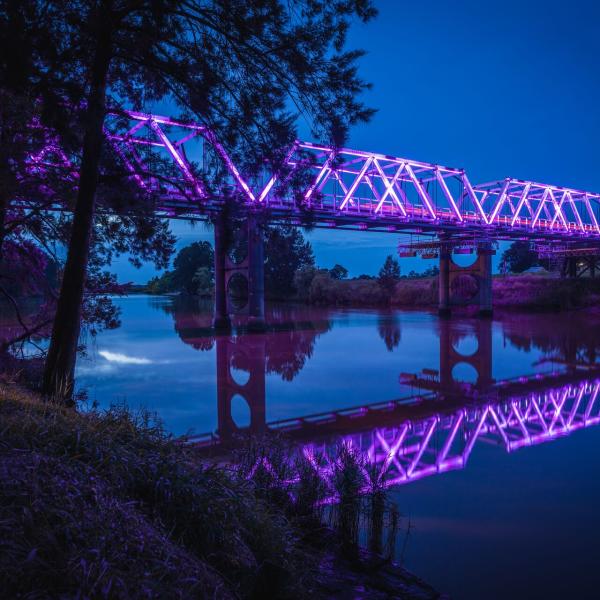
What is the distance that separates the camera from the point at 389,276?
71500 mm

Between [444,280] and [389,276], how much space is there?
22.5 metres

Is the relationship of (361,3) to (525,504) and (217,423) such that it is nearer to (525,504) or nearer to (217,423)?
(525,504)

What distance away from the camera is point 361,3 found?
25.6 ft

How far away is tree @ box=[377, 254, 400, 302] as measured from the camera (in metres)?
68.5

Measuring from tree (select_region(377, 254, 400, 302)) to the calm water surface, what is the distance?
37.3 m

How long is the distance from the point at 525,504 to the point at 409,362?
14777 mm

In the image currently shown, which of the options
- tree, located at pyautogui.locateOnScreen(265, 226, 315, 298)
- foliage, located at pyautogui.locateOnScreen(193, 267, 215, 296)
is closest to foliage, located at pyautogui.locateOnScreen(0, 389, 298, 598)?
tree, located at pyautogui.locateOnScreen(265, 226, 315, 298)

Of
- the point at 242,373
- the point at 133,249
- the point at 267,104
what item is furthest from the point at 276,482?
the point at 242,373

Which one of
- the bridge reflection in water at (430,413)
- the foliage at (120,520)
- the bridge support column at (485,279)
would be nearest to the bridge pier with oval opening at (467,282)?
the bridge support column at (485,279)

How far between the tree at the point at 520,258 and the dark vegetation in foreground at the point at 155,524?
98.1m

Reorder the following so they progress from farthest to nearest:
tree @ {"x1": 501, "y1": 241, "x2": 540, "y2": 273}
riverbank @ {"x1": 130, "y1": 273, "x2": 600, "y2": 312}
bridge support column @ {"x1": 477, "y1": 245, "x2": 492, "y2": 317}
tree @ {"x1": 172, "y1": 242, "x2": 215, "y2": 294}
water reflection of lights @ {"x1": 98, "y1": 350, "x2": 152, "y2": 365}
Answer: tree @ {"x1": 172, "y1": 242, "x2": 215, "y2": 294} < tree @ {"x1": 501, "y1": 241, "x2": 540, "y2": 273} < riverbank @ {"x1": 130, "y1": 273, "x2": 600, "y2": 312} < bridge support column @ {"x1": 477, "y1": 245, "x2": 492, "y2": 317} < water reflection of lights @ {"x1": 98, "y1": 350, "x2": 152, "y2": 365}

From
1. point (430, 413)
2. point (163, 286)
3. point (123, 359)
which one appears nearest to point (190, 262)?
point (163, 286)

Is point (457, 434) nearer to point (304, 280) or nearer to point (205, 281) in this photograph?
point (304, 280)

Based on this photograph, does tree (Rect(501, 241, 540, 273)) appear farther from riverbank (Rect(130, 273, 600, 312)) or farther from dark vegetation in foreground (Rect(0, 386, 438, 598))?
dark vegetation in foreground (Rect(0, 386, 438, 598))
